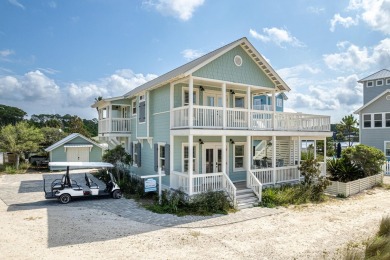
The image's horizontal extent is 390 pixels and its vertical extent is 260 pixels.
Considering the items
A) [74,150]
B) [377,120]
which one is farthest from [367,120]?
[74,150]

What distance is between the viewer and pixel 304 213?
11.8 meters

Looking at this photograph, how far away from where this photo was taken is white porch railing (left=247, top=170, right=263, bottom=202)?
520 inches

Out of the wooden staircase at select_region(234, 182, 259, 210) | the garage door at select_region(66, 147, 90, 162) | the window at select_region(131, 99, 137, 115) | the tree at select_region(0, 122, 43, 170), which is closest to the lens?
the wooden staircase at select_region(234, 182, 259, 210)

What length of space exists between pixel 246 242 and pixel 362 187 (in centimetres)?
1225

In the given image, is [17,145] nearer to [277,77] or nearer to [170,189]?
[170,189]

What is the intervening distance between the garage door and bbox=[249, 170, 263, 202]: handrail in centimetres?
1904

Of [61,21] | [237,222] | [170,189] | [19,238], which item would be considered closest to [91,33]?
[61,21]

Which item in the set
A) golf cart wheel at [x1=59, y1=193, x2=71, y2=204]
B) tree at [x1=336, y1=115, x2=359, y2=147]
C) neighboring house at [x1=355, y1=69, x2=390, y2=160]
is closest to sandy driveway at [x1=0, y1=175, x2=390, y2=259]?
golf cart wheel at [x1=59, y1=193, x2=71, y2=204]

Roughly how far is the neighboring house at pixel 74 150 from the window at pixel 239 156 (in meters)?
16.7

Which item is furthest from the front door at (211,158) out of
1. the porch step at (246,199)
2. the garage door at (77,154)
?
the garage door at (77,154)

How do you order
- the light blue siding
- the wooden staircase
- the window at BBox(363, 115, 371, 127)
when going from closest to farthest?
the wooden staircase
the light blue siding
the window at BBox(363, 115, 371, 127)

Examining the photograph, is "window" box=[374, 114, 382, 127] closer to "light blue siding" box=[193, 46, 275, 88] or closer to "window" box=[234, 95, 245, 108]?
"light blue siding" box=[193, 46, 275, 88]

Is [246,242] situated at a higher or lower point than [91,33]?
lower

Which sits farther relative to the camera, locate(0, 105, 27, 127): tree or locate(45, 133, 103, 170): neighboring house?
locate(0, 105, 27, 127): tree
